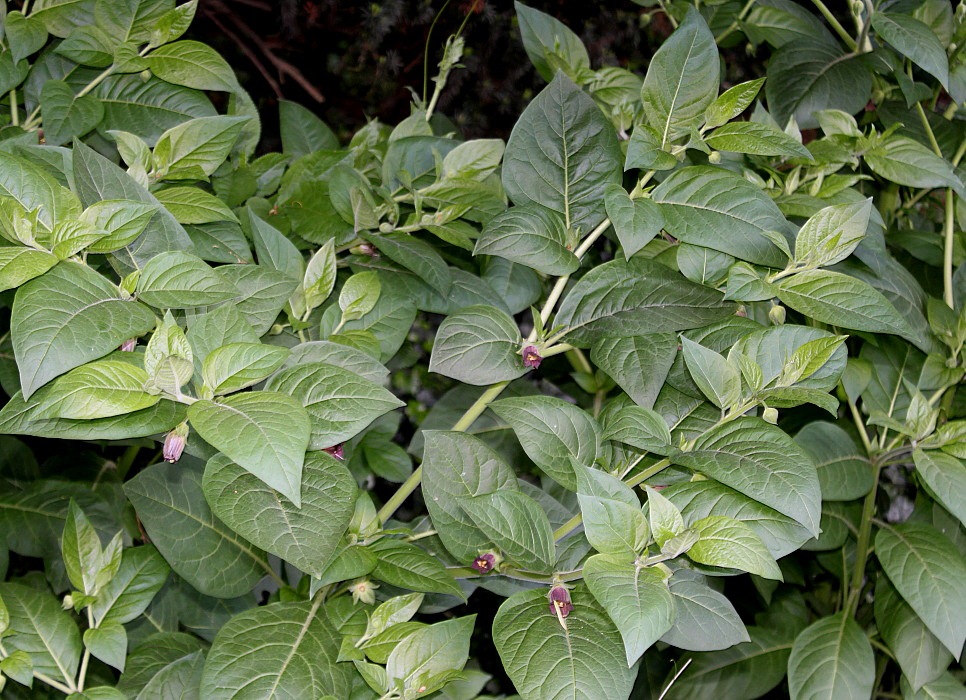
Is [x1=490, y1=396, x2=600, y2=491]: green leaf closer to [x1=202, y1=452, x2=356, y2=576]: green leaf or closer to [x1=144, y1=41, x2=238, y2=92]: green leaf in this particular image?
[x1=202, y1=452, x2=356, y2=576]: green leaf

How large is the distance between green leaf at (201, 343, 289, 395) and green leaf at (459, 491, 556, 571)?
18 centimetres

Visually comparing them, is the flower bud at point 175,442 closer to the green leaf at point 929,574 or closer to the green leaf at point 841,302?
the green leaf at point 841,302

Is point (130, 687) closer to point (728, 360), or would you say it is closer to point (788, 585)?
point (728, 360)

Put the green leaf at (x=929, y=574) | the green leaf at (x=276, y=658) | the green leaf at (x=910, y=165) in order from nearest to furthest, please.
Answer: the green leaf at (x=276, y=658) < the green leaf at (x=929, y=574) < the green leaf at (x=910, y=165)

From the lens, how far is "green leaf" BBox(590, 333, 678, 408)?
0.71m

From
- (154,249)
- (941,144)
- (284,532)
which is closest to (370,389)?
(284,532)

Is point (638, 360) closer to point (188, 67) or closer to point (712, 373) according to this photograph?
point (712, 373)

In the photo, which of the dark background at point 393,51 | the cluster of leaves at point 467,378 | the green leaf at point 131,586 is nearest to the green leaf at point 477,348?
the cluster of leaves at point 467,378

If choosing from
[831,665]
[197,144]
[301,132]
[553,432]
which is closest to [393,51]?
[301,132]

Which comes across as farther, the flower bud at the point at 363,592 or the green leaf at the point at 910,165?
the green leaf at the point at 910,165

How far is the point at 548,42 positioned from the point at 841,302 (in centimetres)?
53

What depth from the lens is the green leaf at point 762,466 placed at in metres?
0.62

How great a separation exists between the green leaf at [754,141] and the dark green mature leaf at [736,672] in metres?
0.61

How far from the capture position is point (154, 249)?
2.25ft
